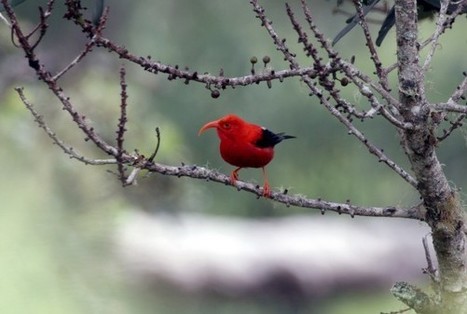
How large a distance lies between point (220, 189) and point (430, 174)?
5685 millimetres

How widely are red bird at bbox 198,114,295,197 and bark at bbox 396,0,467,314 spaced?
624 millimetres

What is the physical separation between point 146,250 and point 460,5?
4.92 metres

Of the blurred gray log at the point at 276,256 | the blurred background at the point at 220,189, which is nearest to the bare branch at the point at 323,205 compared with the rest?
the blurred background at the point at 220,189

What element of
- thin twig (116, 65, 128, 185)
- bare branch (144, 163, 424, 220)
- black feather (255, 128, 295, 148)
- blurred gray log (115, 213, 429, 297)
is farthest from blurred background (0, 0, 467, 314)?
thin twig (116, 65, 128, 185)

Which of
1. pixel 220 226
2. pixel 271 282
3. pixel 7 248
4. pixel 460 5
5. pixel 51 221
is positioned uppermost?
pixel 220 226

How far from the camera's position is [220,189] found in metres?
7.34

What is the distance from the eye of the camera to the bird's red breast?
91.8 inches

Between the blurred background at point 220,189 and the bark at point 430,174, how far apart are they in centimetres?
270

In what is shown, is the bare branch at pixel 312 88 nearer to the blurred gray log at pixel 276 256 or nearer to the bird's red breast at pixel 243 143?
the bird's red breast at pixel 243 143

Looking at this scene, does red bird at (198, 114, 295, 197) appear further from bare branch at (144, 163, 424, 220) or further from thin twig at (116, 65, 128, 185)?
thin twig at (116, 65, 128, 185)

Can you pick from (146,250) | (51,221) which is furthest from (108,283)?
(146,250)

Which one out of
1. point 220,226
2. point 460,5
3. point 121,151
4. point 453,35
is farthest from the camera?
point 220,226

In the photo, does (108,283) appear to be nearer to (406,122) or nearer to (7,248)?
(7,248)

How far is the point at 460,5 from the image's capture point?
1.80m
